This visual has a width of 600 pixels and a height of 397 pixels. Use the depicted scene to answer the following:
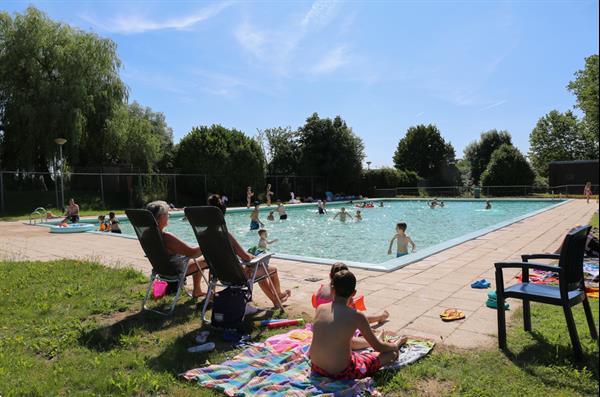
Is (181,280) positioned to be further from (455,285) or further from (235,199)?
(235,199)

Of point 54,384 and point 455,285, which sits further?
point 455,285

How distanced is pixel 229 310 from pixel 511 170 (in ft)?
118

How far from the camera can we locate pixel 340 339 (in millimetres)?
2969

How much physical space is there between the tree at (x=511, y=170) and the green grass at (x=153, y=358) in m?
34.0

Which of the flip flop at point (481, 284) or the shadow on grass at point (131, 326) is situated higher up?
the flip flop at point (481, 284)

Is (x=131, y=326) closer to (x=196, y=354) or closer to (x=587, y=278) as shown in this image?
(x=196, y=354)

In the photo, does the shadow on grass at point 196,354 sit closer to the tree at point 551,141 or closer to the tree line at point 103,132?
the tree line at point 103,132

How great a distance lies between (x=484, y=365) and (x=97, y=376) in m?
2.89

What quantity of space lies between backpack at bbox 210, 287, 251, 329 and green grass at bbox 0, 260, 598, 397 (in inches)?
10.1

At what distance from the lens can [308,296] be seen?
532 centimetres

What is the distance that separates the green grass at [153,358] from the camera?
2.90 metres

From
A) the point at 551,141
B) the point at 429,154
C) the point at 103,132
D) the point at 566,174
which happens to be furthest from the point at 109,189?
the point at 551,141

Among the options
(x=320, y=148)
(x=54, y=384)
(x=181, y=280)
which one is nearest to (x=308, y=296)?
(x=181, y=280)

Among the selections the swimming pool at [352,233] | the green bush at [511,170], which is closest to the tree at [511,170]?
the green bush at [511,170]
